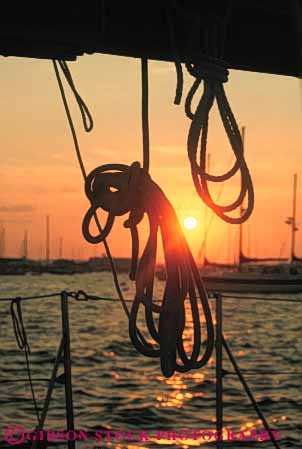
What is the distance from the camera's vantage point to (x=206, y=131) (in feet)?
8.71

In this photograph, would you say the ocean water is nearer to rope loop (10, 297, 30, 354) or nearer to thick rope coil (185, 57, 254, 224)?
rope loop (10, 297, 30, 354)

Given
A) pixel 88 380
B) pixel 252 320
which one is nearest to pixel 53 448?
pixel 88 380

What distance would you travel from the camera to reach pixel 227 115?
105 inches

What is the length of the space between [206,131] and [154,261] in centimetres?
55

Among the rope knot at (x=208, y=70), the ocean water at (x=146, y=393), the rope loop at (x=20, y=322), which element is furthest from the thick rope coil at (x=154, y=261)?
the ocean water at (x=146, y=393)

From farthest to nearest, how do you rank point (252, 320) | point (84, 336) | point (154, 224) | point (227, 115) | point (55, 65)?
point (252, 320) < point (84, 336) < point (55, 65) < point (154, 224) < point (227, 115)

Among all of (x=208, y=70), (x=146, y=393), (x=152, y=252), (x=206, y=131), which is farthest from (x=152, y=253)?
(x=146, y=393)

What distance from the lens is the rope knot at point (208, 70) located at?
106 inches

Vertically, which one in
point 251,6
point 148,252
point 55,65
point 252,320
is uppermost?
point 251,6

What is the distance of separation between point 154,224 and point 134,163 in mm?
251

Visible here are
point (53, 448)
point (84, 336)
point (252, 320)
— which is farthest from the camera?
point (252, 320)

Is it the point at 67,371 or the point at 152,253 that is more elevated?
the point at 152,253

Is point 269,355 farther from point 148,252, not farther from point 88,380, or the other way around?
point 148,252

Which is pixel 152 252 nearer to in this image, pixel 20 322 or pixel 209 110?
pixel 209 110
